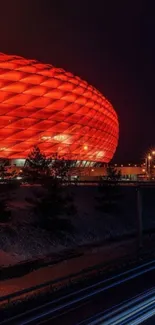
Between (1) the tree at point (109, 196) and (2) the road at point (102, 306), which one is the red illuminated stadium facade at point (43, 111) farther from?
(2) the road at point (102, 306)

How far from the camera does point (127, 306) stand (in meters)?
15.0

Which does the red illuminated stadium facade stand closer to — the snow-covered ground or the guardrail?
the snow-covered ground

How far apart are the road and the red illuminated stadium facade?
5169 centimetres

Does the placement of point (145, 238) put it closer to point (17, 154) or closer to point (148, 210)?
point (148, 210)

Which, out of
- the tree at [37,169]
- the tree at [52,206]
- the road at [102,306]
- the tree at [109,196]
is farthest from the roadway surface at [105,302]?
the tree at [109,196]

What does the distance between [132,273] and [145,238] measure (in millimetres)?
16391

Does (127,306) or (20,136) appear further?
(20,136)

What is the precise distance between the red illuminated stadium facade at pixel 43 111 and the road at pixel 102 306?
51.7 m

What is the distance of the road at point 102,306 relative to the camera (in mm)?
13797

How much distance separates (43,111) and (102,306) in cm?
5752

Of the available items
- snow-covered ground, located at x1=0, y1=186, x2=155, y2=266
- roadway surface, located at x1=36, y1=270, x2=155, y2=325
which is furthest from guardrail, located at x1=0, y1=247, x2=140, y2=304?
snow-covered ground, located at x1=0, y1=186, x2=155, y2=266

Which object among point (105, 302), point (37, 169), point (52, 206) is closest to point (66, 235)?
point (52, 206)

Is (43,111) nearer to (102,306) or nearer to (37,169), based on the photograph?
(37,169)

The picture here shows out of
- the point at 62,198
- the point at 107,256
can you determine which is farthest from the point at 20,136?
the point at 107,256
